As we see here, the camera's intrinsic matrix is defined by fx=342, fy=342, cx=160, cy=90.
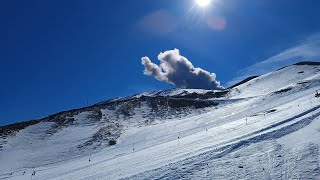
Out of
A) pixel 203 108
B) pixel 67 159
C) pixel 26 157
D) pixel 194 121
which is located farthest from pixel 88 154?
pixel 203 108

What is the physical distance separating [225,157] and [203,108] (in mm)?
57559

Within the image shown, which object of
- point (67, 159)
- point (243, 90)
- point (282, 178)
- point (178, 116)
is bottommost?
point (282, 178)

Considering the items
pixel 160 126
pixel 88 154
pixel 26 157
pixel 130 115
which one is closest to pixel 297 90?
pixel 160 126

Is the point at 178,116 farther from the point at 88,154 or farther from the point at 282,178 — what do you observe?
the point at 282,178

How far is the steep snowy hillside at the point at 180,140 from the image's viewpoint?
21227mm

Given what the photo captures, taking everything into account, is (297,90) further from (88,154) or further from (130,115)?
(88,154)

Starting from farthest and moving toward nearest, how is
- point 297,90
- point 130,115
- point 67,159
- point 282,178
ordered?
point 130,115, point 297,90, point 67,159, point 282,178

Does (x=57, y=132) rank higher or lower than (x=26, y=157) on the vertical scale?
higher

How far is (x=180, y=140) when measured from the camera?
3853 cm

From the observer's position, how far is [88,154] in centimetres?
5009

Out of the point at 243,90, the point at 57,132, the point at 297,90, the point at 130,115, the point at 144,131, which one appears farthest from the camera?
the point at 243,90

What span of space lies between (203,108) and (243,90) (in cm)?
3354

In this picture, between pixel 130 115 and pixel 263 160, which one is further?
pixel 130 115

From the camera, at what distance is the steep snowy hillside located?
21227 millimetres
